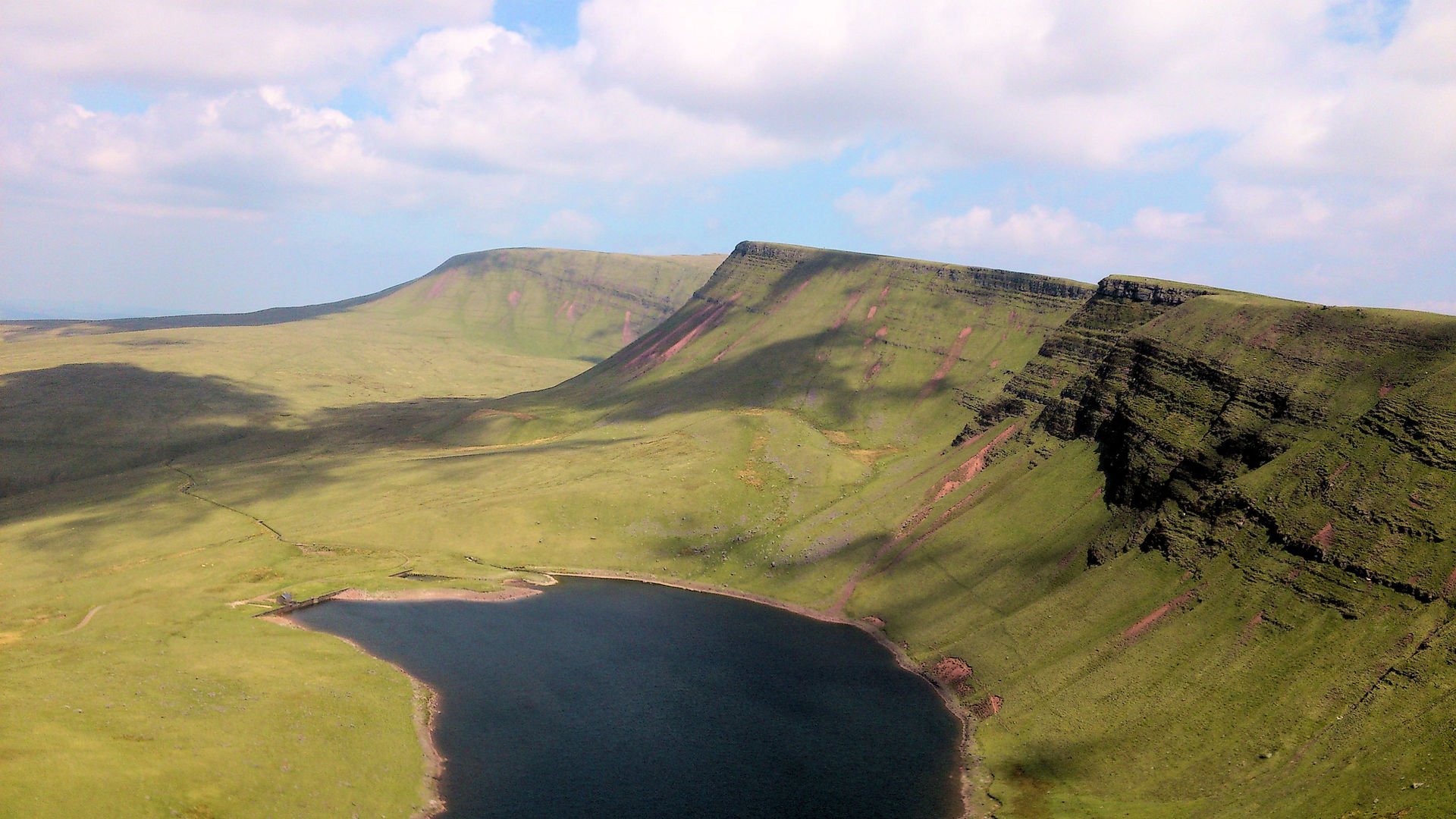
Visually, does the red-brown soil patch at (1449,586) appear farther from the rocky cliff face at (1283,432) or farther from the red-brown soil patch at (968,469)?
the red-brown soil patch at (968,469)

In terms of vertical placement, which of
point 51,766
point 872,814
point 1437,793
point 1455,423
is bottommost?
point 872,814

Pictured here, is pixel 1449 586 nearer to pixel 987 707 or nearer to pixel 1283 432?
pixel 1283 432

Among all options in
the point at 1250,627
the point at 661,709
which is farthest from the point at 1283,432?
the point at 661,709

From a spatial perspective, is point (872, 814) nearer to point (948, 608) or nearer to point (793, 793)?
point (793, 793)

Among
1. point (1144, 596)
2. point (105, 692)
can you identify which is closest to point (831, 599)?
point (1144, 596)

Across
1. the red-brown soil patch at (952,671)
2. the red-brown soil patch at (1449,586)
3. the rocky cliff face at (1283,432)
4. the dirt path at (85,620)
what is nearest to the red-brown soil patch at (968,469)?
the rocky cliff face at (1283,432)
